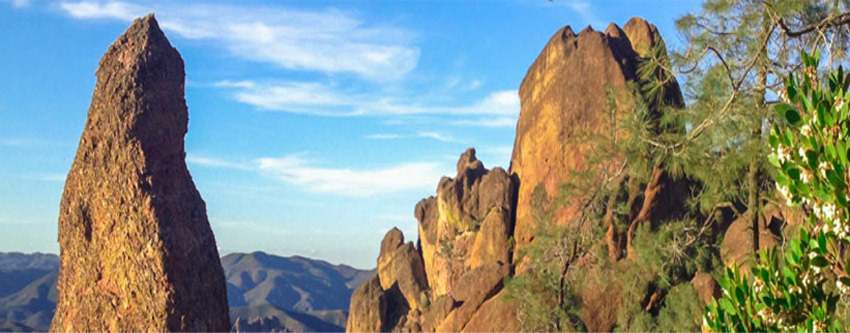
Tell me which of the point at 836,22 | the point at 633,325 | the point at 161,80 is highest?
the point at 161,80

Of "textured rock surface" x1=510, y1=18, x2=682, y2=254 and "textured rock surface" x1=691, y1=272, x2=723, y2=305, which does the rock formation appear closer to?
"textured rock surface" x1=510, y1=18, x2=682, y2=254

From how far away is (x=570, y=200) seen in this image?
25.5 m

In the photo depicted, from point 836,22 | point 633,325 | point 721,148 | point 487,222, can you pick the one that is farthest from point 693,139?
point 487,222

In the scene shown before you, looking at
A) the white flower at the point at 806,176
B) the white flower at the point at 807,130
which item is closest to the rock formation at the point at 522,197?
the white flower at the point at 806,176

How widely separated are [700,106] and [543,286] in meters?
11.6

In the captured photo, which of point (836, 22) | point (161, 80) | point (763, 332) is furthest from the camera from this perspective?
point (161, 80)

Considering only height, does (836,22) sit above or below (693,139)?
above

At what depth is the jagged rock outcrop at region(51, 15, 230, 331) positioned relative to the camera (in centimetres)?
1625

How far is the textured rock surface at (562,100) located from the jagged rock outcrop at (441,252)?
6.16 ft

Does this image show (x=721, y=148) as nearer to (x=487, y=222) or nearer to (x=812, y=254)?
(x=812, y=254)

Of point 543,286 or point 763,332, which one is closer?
point 763,332

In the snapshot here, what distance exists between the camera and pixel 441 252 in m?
57.3

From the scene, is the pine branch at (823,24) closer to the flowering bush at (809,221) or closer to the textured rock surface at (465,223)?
the flowering bush at (809,221)

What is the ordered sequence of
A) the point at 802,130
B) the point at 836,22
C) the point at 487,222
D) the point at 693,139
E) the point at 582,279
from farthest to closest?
the point at 487,222
the point at 582,279
the point at 693,139
the point at 836,22
the point at 802,130
